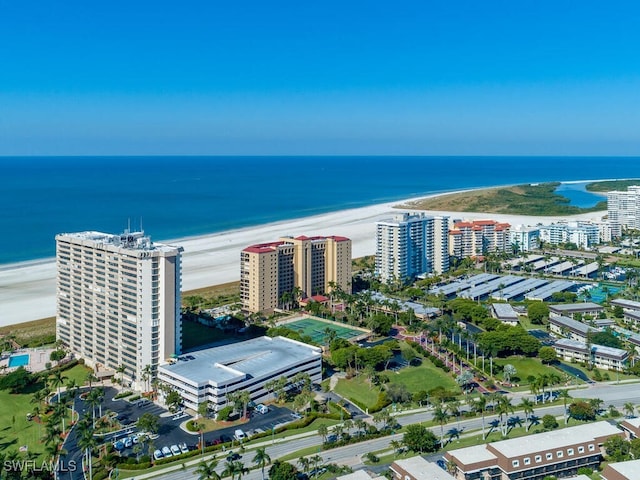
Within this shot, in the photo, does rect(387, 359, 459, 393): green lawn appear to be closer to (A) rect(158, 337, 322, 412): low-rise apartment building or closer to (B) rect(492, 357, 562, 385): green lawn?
(B) rect(492, 357, 562, 385): green lawn

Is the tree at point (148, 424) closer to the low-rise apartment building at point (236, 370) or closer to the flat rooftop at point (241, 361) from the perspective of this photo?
the low-rise apartment building at point (236, 370)

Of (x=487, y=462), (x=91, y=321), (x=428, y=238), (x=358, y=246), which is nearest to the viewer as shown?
(x=487, y=462)

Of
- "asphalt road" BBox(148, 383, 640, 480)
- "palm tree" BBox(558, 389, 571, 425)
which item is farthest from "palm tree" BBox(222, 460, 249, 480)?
"palm tree" BBox(558, 389, 571, 425)

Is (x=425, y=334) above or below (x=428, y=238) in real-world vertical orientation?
below

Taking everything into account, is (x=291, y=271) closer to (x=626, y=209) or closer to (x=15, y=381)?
(x=15, y=381)

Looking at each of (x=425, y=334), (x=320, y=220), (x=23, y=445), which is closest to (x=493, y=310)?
(x=425, y=334)

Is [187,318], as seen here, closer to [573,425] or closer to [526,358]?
[526,358]
